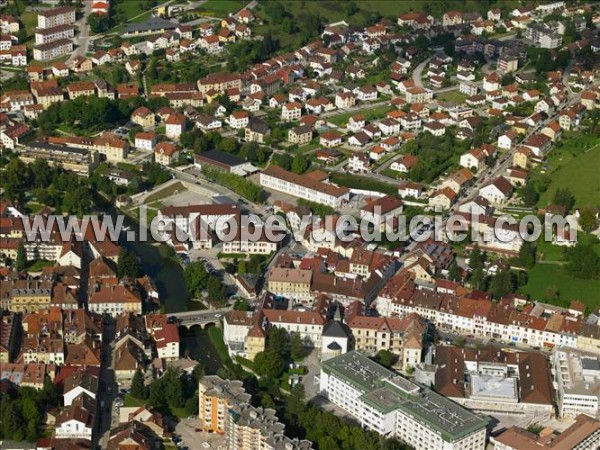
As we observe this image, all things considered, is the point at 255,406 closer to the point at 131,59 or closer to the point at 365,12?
the point at 131,59

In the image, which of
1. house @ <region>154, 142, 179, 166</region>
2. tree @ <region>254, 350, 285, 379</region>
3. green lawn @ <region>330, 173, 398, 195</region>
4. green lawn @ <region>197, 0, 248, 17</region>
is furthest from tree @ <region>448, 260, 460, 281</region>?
green lawn @ <region>197, 0, 248, 17</region>

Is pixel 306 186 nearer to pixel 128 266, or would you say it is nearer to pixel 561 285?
pixel 128 266

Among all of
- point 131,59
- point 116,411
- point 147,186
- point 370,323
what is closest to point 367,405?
point 370,323

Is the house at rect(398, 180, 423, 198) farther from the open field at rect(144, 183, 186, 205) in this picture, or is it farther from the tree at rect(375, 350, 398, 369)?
the tree at rect(375, 350, 398, 369)

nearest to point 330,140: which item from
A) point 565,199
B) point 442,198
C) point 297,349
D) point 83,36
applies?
point 442,198

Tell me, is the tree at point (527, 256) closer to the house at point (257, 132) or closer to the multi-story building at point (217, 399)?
the multi-story building at point (217, 399)

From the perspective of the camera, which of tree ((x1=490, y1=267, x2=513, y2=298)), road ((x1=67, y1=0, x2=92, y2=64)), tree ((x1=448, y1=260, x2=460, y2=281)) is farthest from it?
road ((x1=67, y1=0, x2=92, y2=64))
